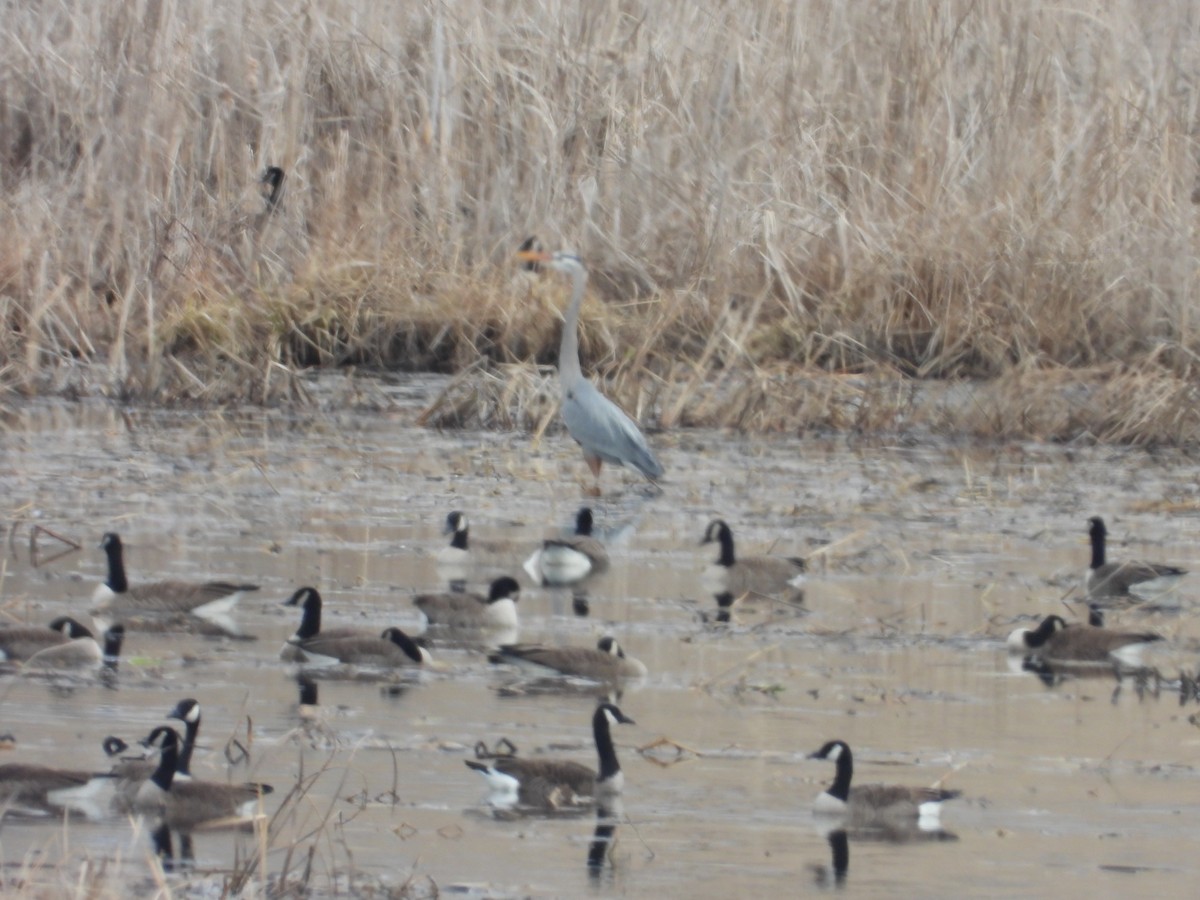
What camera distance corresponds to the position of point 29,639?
7.39 m

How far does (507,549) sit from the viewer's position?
9.81 meters

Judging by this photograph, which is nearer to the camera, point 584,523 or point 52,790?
point 52,790

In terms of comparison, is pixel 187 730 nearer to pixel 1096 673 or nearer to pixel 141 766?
pixel 141 766

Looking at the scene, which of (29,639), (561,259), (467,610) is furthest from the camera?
(561,259)

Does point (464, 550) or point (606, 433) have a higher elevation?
point (606, 433)

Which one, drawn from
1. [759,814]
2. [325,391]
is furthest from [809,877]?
[325,391]

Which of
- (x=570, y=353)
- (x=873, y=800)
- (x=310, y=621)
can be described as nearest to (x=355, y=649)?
(x=310, y=621)

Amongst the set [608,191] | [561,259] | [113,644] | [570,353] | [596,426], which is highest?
[608,191]

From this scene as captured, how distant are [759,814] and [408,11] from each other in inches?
439

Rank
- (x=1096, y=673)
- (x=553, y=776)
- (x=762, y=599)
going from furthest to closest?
1. (x=762, y=599)
2. (x=1096, y=673)
3. (x=553, y=776)

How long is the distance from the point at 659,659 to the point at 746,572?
128cm

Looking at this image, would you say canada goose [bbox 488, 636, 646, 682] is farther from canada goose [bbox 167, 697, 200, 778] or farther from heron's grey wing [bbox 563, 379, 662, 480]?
heron's grey wing [bbox 563, 379, 662, 480]

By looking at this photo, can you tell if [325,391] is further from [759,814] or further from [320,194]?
[759,814]

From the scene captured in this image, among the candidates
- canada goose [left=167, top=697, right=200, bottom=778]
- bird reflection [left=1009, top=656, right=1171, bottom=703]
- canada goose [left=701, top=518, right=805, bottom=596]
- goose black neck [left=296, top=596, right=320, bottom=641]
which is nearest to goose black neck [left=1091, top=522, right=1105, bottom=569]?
canada goose [left=701, top=518, right=805, bottom=596]
